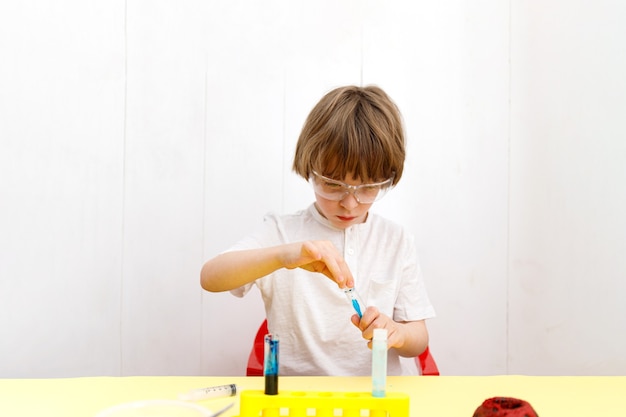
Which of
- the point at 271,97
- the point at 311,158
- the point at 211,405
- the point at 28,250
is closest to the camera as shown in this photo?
the point at 211,405

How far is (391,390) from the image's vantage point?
0.96 metres

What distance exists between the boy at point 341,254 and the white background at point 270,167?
0.83ft

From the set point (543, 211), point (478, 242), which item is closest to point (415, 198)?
point (478, 242)

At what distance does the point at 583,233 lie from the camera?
1545mm

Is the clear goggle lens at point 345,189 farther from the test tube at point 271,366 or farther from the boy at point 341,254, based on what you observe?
the test tube at point 271,366

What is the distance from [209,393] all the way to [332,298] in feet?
1.43

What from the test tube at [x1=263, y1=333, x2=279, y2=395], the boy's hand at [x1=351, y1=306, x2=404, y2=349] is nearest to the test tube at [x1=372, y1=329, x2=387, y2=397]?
the test tube at [x1=263, y1=333, x2=279, y2=395]

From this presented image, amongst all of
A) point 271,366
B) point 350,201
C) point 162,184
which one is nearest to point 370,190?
point 350,201

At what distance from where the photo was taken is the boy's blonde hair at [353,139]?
1133mm

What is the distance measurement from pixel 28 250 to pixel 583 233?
1.27 meters

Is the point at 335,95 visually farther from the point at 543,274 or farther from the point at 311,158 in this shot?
the point at 543,274

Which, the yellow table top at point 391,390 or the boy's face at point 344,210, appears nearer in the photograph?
the yellow table top at point 391,390

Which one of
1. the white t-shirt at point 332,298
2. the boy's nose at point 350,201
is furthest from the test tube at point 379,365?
the white t-shirt at point 332,298

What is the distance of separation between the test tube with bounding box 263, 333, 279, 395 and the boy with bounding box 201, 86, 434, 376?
0.33m
